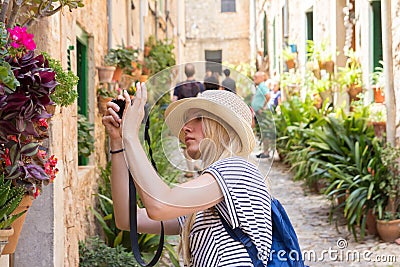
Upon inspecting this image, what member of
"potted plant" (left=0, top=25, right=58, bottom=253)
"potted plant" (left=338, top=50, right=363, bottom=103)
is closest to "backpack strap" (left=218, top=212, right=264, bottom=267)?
"potted plant" (left=0, top=25, right=58, bottom=253)

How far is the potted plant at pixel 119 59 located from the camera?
6.53 meters

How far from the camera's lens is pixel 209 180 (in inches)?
70.9

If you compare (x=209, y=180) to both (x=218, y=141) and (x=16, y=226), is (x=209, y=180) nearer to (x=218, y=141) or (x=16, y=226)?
(x=218, y=141)

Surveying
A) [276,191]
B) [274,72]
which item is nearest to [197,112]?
[276,191]

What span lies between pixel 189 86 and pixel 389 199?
14.6 feet

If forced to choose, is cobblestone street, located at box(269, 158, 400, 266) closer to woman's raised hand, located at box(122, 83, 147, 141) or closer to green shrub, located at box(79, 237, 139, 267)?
green shrub, located at box(79, 237, 139, 267)

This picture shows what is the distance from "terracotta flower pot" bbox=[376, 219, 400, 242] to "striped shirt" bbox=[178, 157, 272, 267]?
167 inches

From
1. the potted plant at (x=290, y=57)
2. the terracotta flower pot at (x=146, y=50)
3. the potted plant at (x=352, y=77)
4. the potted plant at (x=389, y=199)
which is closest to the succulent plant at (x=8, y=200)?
the potted plant at (x=389, y=199)

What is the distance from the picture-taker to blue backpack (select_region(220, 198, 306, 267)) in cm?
183

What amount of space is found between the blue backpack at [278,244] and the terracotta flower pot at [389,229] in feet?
13.5

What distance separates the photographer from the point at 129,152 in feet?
5.76

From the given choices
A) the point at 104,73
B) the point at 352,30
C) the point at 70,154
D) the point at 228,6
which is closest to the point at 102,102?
the point at 104,73

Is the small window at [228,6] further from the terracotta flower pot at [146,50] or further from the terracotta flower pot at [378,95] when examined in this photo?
the terracotta flower pot at [378,95]

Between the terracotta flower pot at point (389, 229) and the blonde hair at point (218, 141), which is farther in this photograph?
the terracotta flower pot at point (389, 229)
